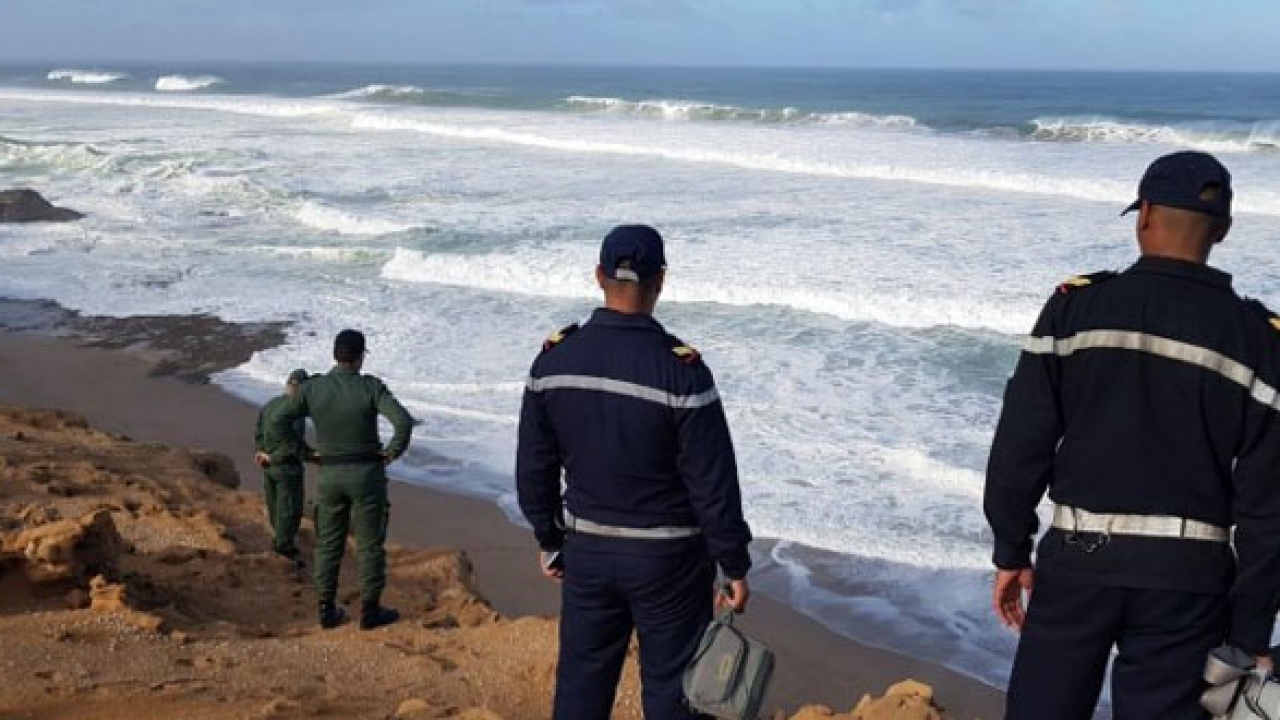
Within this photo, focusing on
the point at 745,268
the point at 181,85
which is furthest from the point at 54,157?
the point at 181,85

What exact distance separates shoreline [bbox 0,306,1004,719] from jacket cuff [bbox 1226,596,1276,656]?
127 inches

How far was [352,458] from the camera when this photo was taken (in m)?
5.99

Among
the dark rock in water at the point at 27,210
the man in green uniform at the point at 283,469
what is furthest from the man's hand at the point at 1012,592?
the dark rock in water at the point at 27,210

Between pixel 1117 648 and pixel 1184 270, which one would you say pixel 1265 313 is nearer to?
pixel 1184 270

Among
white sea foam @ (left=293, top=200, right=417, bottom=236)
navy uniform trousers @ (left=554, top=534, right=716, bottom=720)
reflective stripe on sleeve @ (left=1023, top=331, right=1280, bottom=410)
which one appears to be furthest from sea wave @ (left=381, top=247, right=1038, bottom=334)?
reflective stripe on sleeve @ (left=1023, top=331, right=1280, bottom=410)

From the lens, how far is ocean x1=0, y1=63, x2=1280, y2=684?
857cm

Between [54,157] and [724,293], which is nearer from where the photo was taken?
[724,293]

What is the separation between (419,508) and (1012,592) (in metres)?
6.24

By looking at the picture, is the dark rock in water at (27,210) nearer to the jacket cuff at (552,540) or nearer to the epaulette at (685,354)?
the jacket cuff at (552,540)

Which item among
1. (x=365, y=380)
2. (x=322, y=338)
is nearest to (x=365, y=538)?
(x=365, y=380)

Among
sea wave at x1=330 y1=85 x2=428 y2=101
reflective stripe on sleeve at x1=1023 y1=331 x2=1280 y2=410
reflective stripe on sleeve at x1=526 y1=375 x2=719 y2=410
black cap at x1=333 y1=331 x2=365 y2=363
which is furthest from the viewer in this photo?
sea wave at x1=330 y1=85 x2=428 y2=101

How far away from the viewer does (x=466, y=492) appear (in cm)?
911

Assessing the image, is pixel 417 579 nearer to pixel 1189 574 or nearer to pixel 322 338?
pixel 1189 574

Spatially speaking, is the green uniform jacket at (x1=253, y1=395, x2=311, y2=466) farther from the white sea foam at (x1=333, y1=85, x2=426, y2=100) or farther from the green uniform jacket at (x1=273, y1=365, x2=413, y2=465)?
the white sea foam at (x1=333, y1=85, x2=426, y2=100)
